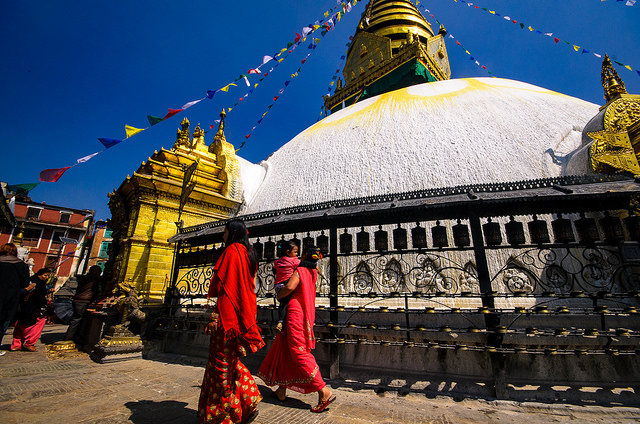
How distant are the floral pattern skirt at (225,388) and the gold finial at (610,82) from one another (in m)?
6.94

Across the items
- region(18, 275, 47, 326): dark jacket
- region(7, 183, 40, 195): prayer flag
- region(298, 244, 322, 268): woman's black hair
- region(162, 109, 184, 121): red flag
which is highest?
region(162, 109, 184, 121): red flag

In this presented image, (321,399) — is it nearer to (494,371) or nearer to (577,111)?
(494,371)

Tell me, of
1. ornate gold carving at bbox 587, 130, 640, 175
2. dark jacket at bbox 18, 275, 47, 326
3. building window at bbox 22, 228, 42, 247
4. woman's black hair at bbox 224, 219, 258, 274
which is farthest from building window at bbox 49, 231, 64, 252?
ornate gold carving at bbox 587, 130, 640, 175

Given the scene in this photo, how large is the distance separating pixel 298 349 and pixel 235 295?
0.75 meters

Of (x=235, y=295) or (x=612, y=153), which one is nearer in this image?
(x=235, y=295)

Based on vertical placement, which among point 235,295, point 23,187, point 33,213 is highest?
point 33,213

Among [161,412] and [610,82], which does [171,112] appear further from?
[610,82]

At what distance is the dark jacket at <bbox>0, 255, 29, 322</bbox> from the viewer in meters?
3.61

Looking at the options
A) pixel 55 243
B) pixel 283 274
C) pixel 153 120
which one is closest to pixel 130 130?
pixel 153 120

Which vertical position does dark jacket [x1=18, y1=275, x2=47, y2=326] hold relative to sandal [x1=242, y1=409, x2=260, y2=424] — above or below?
above

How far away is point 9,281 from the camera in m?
3.66

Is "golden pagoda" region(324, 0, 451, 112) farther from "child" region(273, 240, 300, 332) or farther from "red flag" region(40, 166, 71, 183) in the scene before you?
"child" region(273, 240, 300, 332)

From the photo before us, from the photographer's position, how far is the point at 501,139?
5629mm

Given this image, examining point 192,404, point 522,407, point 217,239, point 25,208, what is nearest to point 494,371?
point 522,407
